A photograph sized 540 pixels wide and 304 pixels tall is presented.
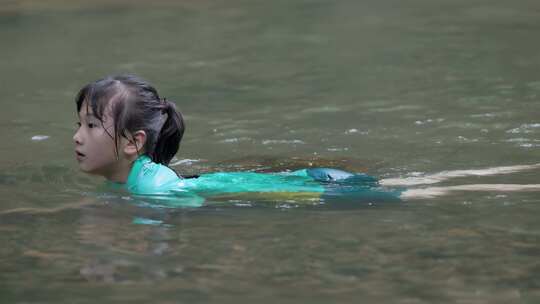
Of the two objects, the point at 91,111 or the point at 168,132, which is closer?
the point at 91,111

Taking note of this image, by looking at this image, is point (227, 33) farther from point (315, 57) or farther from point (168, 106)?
point (168, 106)

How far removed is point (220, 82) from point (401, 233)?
5009 millimetres

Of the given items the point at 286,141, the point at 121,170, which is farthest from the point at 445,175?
the point at 121,170

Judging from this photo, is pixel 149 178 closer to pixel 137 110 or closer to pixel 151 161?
pixel 151 161

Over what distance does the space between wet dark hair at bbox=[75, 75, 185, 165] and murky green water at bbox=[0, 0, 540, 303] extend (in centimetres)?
39

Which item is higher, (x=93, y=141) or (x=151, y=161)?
(x=93, y=141)

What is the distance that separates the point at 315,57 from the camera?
10.2 metres

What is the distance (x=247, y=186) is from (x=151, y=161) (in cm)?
52

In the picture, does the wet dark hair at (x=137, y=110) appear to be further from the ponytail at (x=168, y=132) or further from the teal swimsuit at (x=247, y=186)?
the teal swimsuit at (x=247, y=186)

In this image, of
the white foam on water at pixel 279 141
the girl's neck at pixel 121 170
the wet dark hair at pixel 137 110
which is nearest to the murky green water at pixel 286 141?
the white foam on water at pixel 279 141

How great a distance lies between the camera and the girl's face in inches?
199

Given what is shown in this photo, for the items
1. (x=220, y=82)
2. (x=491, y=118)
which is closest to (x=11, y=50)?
(x=220, y=82)

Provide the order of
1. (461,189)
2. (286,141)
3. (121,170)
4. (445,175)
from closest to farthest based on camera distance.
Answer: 1. (121,170)
2. (461,189)
3. (445,175)
4. (286,141)

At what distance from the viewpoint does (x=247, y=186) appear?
17.5ft
